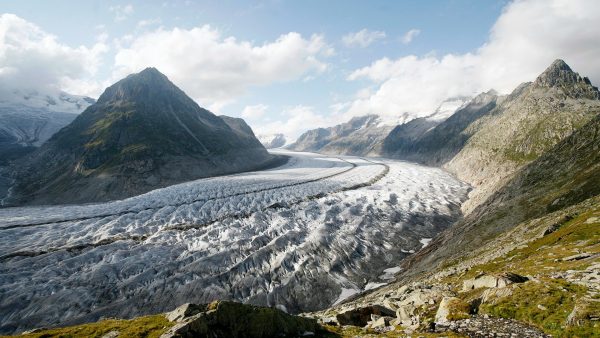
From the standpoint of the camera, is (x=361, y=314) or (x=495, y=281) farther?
(x=361, y=314)

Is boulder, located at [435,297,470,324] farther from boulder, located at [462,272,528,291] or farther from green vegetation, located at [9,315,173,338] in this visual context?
green vegetation, located at [9,315,173,338]

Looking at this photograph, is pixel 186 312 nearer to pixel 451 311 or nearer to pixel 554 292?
pixel 451 311

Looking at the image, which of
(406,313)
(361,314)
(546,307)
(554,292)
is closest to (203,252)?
(361,314)

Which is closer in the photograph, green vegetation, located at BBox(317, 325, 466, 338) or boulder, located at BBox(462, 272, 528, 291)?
green vegetation, located at BBox(317, 325, 466, 338)

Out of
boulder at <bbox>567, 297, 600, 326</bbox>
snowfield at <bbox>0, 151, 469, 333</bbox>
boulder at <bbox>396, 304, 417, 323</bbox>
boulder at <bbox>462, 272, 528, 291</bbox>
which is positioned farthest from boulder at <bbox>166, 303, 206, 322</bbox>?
snowfield at <bbox>0, 151, 469, 333</bbox>

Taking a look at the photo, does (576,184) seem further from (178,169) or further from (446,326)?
(178,169)

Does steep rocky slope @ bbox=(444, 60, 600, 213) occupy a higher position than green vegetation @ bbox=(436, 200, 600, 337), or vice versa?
steep rocky slope @ bbox=(444, 60, 600, 213)

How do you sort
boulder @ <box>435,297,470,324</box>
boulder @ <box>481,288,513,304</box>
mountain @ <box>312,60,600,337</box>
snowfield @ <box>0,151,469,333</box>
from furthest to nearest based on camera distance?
snowfield @ <box>0,151,469,333</box> → boulder @ <box>481,288,513,304</box> → boulder @ <box>435,297,470,324</box> → mountain @ <box>312,60,600,337</box>
